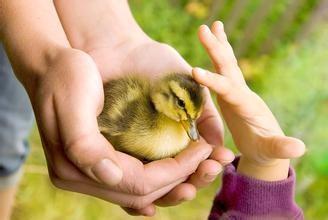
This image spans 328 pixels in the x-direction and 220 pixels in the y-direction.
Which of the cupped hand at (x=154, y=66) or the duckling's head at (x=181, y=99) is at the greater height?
the duckling's head at (x=181, y=99)

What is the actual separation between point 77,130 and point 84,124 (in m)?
0.02

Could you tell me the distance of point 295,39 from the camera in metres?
3.09

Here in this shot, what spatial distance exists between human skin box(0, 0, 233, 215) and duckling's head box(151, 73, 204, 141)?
0.20ft

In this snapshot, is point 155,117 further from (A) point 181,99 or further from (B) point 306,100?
(B) point 306,100

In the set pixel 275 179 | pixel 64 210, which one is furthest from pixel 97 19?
pixel 64 210

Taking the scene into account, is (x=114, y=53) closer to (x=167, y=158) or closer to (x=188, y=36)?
(x=167, y=158)

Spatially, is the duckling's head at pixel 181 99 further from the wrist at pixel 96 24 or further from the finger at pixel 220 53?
the wrist at pixel 96 24

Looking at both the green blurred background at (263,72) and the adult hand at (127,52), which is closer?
the adult hand at (127,52)

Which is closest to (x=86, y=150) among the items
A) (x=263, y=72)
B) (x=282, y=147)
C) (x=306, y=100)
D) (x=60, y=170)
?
(x=60, y=170)

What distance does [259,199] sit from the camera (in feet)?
4.13

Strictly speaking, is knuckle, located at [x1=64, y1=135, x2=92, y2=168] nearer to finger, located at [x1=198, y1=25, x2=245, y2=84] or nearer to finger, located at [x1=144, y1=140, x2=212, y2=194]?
finger, located at [x1=144, y1=140, x2=212, y2=194]

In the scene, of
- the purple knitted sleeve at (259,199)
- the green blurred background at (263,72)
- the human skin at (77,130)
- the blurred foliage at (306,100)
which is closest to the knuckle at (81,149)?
the human skin at (77,130)

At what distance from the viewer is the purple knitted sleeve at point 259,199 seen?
1256 millimetres

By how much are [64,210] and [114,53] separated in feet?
2.83
